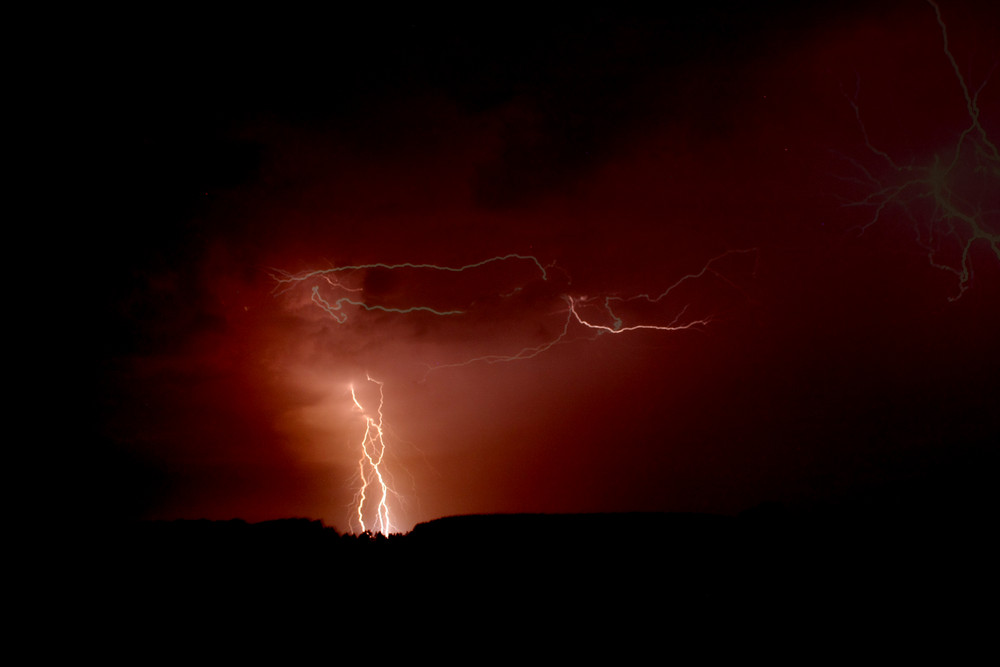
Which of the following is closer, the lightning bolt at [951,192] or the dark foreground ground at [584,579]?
the dark foreground ground at [584,579]

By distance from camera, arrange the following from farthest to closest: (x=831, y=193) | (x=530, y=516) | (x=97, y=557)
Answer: (x=831, y=193)
(x=530, y=516)
(x=97, y=557)

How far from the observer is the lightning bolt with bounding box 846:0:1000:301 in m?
10.6

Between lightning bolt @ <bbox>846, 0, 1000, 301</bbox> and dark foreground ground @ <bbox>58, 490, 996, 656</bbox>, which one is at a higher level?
lightning bolt @ <bbox>846, 0, 1000, 301</bbox>

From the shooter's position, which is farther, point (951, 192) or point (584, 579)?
point (951, 192)

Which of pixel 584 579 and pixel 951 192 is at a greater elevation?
pixel 951 192

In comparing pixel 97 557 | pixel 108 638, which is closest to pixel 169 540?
pixel 97 557

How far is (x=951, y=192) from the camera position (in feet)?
36.3

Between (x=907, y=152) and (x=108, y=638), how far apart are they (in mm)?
15261

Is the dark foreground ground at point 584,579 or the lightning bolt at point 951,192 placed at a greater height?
the lightning bolt at point 951,192

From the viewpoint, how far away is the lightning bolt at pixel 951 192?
34.8 ft

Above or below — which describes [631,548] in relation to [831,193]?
below

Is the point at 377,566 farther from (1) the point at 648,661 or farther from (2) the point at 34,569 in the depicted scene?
(2) the point at 34,569

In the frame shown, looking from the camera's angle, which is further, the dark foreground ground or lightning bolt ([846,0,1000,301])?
lightning bolt ([846,0,1000,301])

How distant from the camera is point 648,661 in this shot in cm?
354
